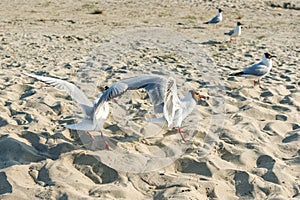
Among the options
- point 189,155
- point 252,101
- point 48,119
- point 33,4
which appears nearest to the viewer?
point 189,155

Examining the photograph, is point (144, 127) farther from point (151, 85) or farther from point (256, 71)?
point (256, 71)

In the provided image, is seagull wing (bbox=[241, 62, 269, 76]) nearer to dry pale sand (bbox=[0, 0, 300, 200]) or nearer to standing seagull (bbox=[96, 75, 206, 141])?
dry pale sand (bbox=[0, 0, 300, 200])

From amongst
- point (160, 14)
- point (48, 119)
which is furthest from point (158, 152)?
point (160, 14)

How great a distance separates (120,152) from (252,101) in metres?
2.47

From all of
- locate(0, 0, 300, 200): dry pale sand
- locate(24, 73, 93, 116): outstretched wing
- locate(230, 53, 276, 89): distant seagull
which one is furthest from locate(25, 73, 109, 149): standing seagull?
locate(230, 53, 276, 89): distant seagull

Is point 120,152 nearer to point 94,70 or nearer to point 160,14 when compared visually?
point 94,70

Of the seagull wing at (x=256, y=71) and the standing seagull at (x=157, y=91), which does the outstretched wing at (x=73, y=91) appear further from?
the seagull wing at (x=256, y=71)

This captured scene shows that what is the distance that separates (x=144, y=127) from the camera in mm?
5422

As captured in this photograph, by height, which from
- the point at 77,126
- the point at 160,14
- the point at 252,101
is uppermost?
the point at 77,126

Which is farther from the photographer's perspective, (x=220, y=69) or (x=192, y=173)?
(x=220, y=69)

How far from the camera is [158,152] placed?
15.7 ft

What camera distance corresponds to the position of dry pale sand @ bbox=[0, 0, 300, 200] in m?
4.00

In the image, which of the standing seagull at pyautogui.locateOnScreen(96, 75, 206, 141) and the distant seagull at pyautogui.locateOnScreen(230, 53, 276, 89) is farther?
the distant seagull at pyautogui.locateOnScreen(230, 53, 276, 89)

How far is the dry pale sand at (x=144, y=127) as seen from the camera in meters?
4.00
